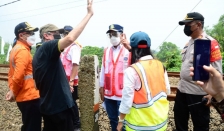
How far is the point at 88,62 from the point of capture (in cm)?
371

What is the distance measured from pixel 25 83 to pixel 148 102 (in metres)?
1.90

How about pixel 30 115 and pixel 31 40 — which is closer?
pixel 30 115

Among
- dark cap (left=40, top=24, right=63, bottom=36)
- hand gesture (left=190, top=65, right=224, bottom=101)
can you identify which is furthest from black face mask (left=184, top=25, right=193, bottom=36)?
dark cap (left=40, top=24, right=63, bottom=36)

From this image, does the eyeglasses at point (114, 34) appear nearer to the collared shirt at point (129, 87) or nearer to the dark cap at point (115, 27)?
the dark cap at point (115, 27)

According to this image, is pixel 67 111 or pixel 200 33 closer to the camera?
pixel 67 111

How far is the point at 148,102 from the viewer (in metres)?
2.15

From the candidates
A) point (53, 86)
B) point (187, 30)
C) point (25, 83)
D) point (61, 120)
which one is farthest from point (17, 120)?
point (187, 30)

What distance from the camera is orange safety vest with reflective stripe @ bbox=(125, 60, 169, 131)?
2160mm

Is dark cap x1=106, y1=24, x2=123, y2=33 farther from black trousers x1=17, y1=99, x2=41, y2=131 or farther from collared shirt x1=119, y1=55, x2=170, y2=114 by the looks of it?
black trousers x1=17, y1=99, x2=41, y2=131

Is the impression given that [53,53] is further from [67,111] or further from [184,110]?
[184,110]

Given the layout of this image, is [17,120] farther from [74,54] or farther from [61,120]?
[61,120]

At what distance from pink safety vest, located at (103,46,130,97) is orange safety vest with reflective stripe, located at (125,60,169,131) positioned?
0.99m

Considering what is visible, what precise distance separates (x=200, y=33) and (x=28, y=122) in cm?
275

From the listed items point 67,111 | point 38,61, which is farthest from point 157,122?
point 38,61
